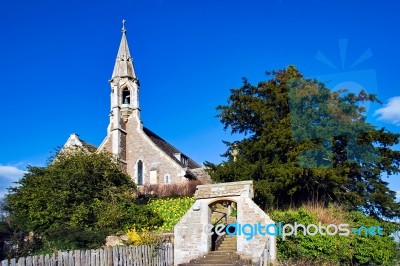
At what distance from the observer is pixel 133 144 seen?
3909cm

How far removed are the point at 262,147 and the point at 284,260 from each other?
7.37 meters

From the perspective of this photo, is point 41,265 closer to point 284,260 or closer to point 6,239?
point 284,260

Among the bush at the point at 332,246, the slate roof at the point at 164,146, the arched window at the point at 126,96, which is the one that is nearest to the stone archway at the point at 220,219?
the bush at the point at 332,246

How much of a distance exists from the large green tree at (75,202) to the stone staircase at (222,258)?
5.21 metres

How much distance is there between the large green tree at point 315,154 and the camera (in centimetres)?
2164


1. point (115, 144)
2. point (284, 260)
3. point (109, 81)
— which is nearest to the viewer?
point (284, 260)

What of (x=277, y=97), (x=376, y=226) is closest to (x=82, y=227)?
(x=277, y=97)

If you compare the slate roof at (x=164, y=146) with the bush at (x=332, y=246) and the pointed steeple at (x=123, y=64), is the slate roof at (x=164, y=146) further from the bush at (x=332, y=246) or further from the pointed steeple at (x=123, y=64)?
the bush at (x=332, y=246)

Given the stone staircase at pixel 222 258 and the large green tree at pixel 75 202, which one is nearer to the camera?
the stone staircase at pixel 222 258

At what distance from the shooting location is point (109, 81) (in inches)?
1625

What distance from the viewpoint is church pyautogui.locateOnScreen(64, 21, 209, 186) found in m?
37.3

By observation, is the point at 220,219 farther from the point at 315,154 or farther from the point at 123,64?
the point at 123,64

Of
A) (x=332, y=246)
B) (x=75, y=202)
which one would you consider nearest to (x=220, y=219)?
(x=332, y=246)

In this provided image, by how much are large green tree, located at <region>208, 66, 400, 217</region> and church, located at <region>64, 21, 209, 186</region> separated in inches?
533
